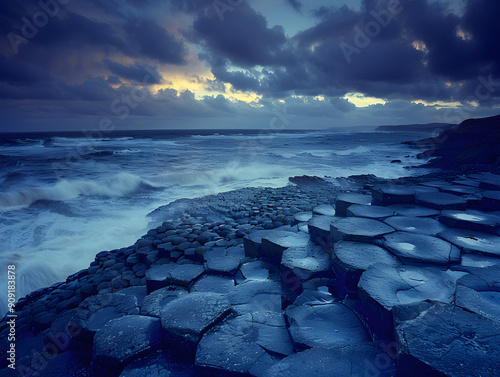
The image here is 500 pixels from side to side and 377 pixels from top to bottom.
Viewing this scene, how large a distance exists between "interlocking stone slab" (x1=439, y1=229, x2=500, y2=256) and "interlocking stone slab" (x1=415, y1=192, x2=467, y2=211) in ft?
1.99

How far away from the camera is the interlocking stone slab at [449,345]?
105 centimetres

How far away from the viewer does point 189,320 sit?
1709 millimetres

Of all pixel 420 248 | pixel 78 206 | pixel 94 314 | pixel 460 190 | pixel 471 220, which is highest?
pixel 460 190

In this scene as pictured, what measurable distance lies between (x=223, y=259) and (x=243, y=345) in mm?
1642

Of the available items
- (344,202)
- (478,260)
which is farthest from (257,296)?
(344,202)

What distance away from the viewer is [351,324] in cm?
168

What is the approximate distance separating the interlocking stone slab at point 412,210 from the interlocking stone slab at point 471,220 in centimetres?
17

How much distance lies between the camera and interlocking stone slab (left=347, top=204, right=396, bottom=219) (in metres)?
3.01

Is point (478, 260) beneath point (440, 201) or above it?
beneath

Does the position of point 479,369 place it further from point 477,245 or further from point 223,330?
point 477,245

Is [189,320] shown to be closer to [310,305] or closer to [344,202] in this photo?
[310,305]

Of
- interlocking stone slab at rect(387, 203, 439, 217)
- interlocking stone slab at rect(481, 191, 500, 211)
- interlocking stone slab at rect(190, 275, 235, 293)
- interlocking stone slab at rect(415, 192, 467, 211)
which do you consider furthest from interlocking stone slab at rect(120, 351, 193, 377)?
interlocking stone slab at rect(481, 191, 500, 211)

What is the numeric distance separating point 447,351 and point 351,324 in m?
0.64

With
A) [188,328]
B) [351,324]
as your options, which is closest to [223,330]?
[188,328]
